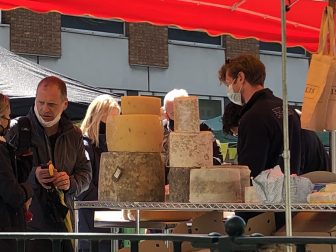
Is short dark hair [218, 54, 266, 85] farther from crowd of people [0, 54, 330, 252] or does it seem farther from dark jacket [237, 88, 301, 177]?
dark jacket [237, 88, 301, 177]

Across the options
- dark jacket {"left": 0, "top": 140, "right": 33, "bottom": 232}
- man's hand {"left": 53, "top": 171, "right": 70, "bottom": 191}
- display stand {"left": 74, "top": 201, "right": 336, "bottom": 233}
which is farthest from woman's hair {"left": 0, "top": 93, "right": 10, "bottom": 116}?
display stand {"left": 74, "top": 201, "right": 336, "bottom": 233}

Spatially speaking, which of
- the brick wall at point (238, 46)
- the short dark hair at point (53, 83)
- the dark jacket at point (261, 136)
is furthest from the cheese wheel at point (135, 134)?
the brick wall at point (238, 46)

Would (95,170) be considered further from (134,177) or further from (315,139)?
(134,177)

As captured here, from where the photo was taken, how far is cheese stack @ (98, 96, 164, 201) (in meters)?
4.07

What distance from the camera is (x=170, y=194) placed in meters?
4.12

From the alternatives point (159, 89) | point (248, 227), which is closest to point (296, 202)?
point (248, 227)

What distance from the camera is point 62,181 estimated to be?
483 centimetres

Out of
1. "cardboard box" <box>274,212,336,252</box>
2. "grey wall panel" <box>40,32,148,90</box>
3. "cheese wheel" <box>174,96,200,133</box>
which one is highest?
"grey wall panel" <box>40,32,148,90</box>

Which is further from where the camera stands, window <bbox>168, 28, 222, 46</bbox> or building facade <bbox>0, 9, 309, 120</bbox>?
window <bbox>168, 28, 222, 46</bbox>

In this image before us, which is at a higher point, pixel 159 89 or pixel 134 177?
pixel 159 89

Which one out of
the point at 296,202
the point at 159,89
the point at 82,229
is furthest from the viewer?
the point at 159,89

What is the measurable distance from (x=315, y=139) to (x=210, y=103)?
1581 cm

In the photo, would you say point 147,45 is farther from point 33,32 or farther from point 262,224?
point 262,224

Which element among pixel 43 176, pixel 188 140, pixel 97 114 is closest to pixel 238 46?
pixel 97 114
